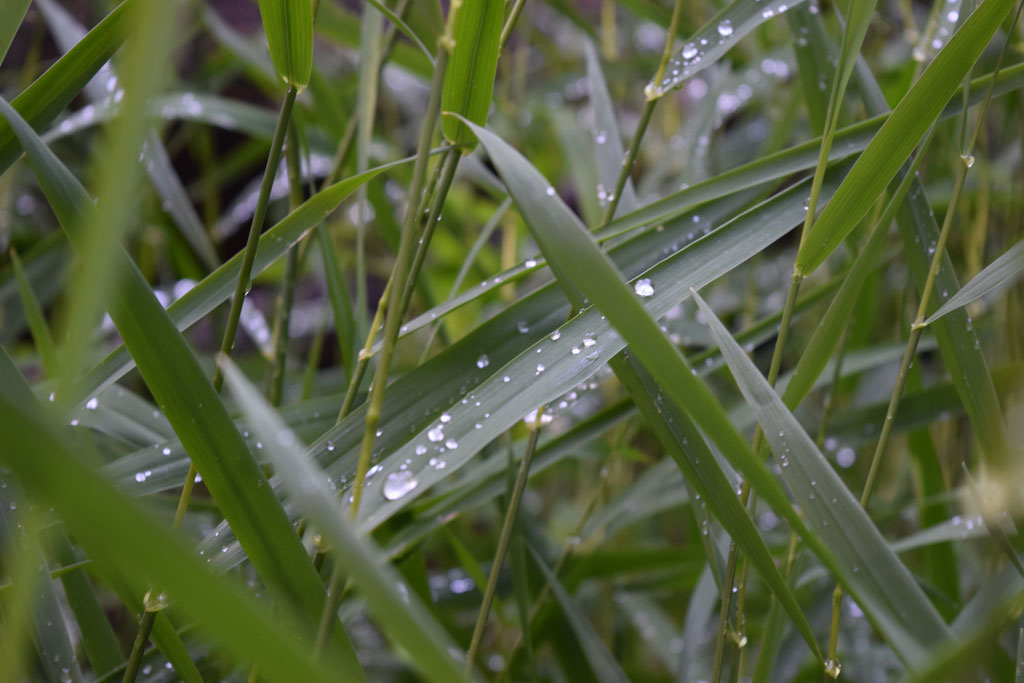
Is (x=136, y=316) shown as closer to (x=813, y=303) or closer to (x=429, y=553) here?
(x=813, y=303)

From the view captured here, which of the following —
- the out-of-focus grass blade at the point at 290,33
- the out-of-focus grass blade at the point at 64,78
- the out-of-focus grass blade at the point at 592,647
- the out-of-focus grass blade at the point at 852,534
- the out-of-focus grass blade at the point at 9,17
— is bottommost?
the out-of-focus grass blade at the point at 592,647

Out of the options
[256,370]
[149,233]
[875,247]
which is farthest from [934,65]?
[149,233]

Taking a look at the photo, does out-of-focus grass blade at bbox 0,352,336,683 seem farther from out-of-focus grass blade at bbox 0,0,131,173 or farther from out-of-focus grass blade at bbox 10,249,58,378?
out-of-focus grass blade at bbox 10,249,58,378

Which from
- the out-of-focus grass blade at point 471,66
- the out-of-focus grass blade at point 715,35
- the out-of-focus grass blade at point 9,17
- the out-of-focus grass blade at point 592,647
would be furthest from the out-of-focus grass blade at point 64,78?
the out-of-focus grass blade at point 592,647

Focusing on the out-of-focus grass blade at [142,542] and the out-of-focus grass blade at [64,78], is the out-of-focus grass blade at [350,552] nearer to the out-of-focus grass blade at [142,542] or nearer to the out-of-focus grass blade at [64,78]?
the out-of-focus grass blade at [142,542]

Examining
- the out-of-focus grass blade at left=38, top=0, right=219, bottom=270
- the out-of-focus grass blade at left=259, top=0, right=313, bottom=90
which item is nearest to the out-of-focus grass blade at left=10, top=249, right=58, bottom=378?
the out-of-focus grass blade at left=38, top=0, right=219, bottom=270

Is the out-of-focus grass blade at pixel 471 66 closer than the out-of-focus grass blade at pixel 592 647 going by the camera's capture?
Yes

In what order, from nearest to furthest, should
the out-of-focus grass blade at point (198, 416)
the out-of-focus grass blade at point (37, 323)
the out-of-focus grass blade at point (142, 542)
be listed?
the out-of-focus grass blade at point (142, 542) → the out-of-focus grass blade at point (198, 416) → the out-of-focus grass blade at point (37, 323)
